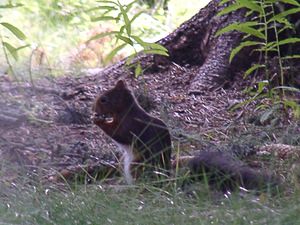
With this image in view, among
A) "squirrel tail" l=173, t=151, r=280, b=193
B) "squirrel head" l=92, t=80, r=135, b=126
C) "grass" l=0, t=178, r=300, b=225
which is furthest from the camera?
"squirrel head" l=92, t=80, r=135, b=126

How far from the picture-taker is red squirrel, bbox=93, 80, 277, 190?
12.9 feet

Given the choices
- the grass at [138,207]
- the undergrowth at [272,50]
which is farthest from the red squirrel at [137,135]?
the undergrowth at [272,50]

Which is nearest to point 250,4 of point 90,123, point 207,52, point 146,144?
point 146,144

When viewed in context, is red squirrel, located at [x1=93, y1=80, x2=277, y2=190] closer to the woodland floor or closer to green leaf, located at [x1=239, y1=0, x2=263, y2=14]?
the woodland floor

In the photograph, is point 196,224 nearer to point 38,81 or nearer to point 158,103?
point 158,103

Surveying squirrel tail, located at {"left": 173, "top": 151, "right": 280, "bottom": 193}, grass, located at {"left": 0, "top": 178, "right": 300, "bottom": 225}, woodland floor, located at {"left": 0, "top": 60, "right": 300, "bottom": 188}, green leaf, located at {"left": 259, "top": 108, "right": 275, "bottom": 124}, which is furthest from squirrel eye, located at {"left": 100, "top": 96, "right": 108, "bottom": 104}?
green leaf, located at {"left": 259, "top": 108, "right": 275, "bottom": 124}

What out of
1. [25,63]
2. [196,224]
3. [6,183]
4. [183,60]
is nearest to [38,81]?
[25,63]

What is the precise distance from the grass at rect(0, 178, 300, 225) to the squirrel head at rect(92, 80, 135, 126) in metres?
0.75

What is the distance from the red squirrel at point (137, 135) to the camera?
4316 mm

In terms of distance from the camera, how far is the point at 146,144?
14.3 feet

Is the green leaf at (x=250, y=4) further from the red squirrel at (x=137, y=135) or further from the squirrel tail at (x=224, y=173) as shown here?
the squirrel tail at (x=224, y=173)

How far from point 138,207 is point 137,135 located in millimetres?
892

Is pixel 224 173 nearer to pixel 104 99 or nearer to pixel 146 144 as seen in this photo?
pixel 146 144

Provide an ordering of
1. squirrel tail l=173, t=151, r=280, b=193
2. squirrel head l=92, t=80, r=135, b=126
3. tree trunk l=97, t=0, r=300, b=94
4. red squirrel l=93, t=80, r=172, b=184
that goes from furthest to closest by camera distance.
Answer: tree trunk l=97, t=0, r=300, b=94 < squirrel head l=92, t=80, r=135, b=126 < red squirrel l=93, t=80, r=172, b=184 < squirrel tail l=173, t=151, r=280, b=193
